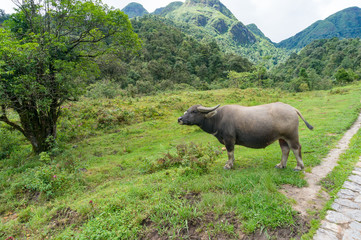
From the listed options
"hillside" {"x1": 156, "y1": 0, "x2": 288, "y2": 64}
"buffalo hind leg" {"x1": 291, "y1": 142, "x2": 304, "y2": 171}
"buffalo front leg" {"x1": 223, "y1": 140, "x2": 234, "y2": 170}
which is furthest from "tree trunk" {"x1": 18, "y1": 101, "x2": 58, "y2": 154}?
"hillside" {"x1": 156, "y1": 0, "x2": 288, "y2": 64}

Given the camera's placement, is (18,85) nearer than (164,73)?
Yes

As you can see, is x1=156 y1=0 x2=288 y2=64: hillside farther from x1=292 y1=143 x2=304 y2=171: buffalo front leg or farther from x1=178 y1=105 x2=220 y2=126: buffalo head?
x1=292 y1=143 x2=304 y2=171: buffalo front leg

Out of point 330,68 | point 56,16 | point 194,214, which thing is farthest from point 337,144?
point 330,68

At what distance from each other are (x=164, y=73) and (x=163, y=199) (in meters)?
45.6

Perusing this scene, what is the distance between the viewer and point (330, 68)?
57562 millimetres

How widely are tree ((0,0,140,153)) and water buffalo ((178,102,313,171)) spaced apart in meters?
6.41

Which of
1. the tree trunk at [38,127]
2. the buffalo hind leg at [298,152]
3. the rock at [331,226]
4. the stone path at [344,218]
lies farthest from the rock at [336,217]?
the tree trunk at [38,127]

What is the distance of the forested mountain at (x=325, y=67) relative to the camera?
3887 centimetres

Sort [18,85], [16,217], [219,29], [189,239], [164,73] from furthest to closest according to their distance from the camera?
[219,29] → [164,73] → [18,85] → [16,217] → [189,239]

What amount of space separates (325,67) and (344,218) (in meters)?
74.4

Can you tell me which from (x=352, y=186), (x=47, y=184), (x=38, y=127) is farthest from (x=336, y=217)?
(x=38, y=127)

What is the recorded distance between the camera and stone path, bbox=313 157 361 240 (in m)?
2.96

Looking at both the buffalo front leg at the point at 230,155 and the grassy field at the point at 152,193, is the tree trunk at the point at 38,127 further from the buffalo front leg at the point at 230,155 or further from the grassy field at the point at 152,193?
the buffalo front leg at the point at 230,155

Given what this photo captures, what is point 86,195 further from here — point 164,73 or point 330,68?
point 330,68
